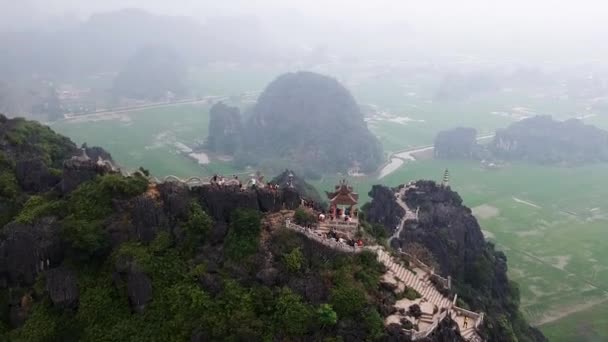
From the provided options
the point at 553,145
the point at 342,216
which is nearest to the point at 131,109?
the point at 553,145

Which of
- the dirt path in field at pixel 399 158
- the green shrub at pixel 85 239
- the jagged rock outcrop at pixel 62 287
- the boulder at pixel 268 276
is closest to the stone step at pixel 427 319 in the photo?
the boulder at pixel 268 276

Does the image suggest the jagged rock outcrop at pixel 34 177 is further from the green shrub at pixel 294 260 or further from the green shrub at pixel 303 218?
the green shrub at pixel 294 260

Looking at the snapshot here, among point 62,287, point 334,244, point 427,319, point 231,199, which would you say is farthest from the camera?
point 231,199

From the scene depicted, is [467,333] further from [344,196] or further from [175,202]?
[175,202]

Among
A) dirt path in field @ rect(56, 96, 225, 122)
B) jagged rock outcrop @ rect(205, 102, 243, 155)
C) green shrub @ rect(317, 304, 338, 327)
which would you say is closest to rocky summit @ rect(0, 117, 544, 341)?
green shrub @ rect(317, 304, 338, 327)

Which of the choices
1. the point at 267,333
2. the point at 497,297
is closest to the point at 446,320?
the point at 267,333

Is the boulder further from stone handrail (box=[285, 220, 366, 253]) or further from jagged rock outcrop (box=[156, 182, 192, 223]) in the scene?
jagged rock outcrop (box=[156, 182, 192, 223])
